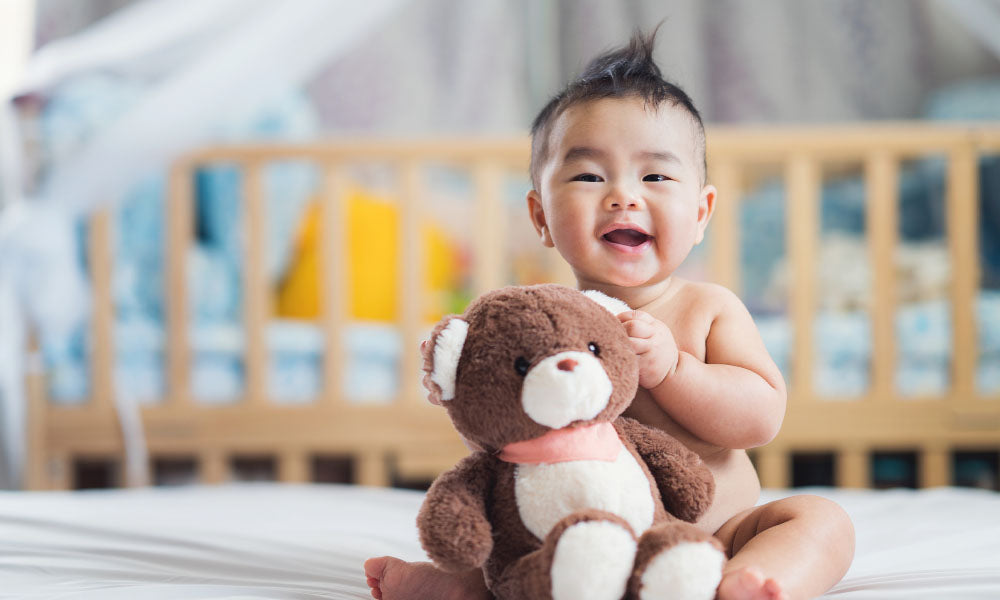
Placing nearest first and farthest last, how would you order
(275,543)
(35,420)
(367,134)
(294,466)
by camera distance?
1. (275,543)
2. (35,420)
3. (294,466)
4. (367,134)

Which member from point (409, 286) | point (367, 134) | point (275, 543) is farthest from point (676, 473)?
point (367, 134)

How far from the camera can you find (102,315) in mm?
1711

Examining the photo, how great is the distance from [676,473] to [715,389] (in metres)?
0.08

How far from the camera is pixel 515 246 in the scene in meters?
2.54

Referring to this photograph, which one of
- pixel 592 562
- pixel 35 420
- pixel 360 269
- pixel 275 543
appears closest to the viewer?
pixel 592 562

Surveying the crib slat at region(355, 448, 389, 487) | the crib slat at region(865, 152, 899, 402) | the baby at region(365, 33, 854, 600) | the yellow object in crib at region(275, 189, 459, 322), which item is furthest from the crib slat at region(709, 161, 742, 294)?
the baby at region(365, 33, 854, 600)

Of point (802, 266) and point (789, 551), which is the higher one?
point (802, 266)

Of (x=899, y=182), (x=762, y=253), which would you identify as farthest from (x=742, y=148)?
(x=899, y=182)

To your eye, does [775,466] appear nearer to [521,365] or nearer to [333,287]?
[333,287]

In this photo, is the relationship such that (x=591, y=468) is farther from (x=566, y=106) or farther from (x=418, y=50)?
(x=418, y=50)

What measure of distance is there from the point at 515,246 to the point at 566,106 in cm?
181

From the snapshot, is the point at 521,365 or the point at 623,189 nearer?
the point at 521,365

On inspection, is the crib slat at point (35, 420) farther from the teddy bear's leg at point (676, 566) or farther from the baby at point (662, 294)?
the teddy bear's leg at point (676, 566)

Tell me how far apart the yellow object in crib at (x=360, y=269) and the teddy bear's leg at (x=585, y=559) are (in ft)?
4.77
